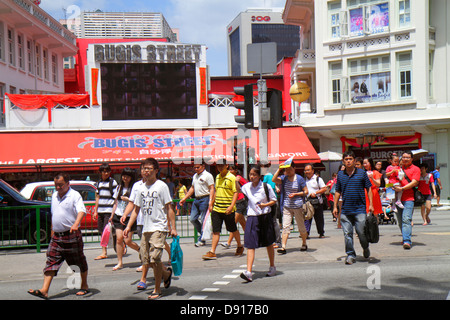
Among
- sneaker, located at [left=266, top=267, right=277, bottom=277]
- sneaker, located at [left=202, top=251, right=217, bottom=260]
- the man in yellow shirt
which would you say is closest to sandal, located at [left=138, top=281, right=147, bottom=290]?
sneaker, located at [left=266, top=267, right=277, bottom=277]

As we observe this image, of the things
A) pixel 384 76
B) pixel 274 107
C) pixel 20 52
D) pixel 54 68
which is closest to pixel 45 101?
pixel 20 52

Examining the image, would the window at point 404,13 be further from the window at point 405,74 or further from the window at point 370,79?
the window at point 370,79

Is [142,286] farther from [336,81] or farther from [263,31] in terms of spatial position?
[263,31]

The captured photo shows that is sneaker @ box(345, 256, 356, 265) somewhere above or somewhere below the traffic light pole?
below

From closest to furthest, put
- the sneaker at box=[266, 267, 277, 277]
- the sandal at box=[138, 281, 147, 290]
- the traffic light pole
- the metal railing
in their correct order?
the sandal at box=[138, 281, 147, 290] → the sneaker at box=[266, 267, 277, 277] → the traffic light pole → the metal railing

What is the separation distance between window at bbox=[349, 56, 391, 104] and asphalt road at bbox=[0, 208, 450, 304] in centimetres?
1439

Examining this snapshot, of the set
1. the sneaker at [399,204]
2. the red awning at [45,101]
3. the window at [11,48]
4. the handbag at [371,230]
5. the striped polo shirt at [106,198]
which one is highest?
the window at [11,48]

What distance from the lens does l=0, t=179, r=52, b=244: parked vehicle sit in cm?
1152

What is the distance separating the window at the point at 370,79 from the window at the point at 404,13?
1635 mm

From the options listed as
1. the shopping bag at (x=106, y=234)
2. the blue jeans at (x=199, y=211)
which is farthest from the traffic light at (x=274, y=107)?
the shopping bag at (x=106, y=234)

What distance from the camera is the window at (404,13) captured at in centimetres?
2400

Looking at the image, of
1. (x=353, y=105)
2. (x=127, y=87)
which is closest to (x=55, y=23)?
(x=127, y=87)

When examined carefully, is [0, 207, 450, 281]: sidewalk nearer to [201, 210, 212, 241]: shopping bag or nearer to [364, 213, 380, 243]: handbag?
[201, 210, 212, 241]: shopping bag

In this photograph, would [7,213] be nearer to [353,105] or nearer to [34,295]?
[34,295]
